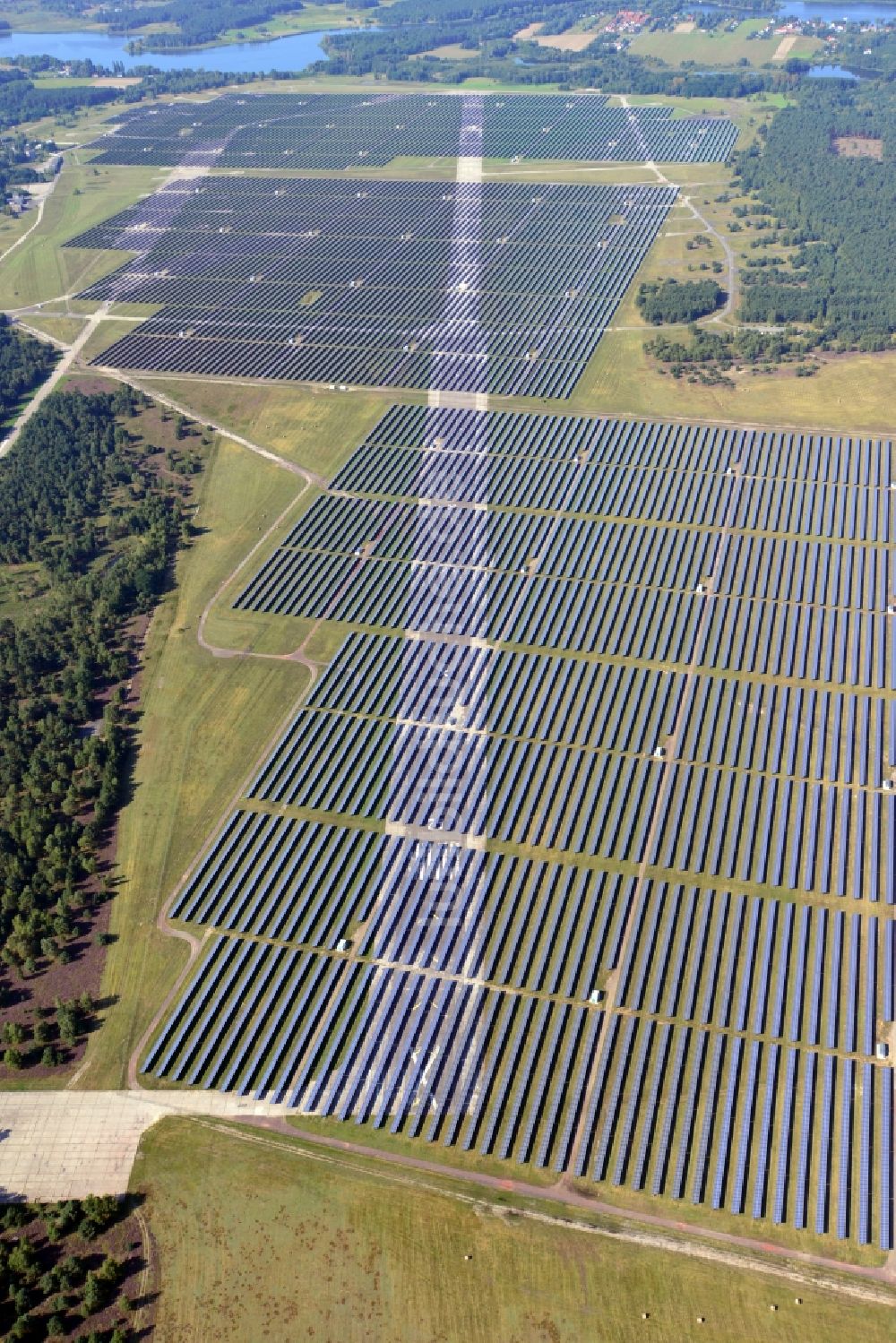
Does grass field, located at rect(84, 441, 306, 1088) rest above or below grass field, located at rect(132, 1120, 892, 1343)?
above

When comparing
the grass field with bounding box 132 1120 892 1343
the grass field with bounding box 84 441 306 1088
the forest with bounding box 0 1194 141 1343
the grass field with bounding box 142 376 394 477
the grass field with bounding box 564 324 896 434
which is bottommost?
the grass field with bounding box 132 1120 892 1343

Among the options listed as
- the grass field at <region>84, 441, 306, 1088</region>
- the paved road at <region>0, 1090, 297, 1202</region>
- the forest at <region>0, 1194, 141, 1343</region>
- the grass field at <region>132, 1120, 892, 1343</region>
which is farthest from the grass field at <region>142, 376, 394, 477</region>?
the forest at <region>0, 1194, 141, 1343</region>

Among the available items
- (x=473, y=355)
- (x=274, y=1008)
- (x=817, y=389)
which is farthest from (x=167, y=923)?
(x=817, y=389)

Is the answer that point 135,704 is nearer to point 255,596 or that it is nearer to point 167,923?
point 255,596

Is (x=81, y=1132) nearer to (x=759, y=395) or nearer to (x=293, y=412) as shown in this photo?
(x=293, y=412)

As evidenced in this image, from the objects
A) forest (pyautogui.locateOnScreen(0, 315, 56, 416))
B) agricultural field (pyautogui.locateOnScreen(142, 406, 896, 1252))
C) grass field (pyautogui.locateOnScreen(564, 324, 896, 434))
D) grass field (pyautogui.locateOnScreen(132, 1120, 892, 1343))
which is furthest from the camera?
forest (pyautogui.locateOnScreen(0, 315, 56, 416))

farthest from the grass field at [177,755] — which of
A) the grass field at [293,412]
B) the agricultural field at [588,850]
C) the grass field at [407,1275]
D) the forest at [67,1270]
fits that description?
the grass field at [293,412]

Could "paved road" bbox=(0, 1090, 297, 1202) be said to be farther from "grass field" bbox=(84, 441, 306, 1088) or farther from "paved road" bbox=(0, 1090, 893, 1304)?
"grass field" bbox=(84, 441, 306, 1088)
